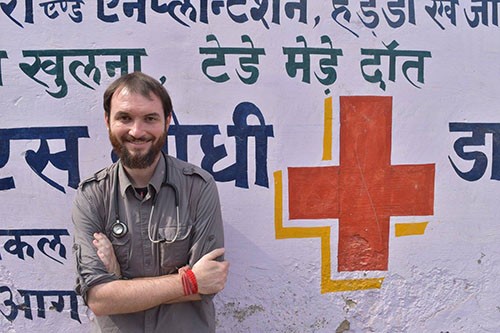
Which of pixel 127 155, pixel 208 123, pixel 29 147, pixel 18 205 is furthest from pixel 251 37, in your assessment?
pixel 18 205

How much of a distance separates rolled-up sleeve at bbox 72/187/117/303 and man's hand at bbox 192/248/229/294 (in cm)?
28

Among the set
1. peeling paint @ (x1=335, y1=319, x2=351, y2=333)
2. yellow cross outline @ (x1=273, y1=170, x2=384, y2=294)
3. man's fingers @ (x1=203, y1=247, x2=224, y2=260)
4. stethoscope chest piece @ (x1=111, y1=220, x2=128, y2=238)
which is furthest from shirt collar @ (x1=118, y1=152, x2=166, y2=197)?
peeling paint @ (x1=335, y1=319, x2=351, y2=333)

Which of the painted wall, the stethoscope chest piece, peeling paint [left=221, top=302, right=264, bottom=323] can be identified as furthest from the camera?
peeling paint [left=221, top=302, right=264, bottom=323]

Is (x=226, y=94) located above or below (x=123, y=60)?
below

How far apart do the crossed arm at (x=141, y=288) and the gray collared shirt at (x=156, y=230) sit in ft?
0.16

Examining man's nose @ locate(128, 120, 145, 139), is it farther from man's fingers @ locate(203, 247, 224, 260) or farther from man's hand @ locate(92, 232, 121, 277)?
man's fingers @ locate(203, 247, 224, 260)

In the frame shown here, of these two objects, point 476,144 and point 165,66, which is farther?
point 476,144

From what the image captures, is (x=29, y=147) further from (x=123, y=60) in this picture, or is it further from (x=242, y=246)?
(x=242, y=246)

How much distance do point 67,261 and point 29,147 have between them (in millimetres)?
542

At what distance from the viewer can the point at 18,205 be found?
2.19 m

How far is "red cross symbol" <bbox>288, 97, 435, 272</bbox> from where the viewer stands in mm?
2277

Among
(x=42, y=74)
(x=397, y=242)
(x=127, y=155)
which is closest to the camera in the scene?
(x=127, y=155)

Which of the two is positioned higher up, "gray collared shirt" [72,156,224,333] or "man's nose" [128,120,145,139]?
"man's nose" [128,120,145,139]

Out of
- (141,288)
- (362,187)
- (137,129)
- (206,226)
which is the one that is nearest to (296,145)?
(362,187)
